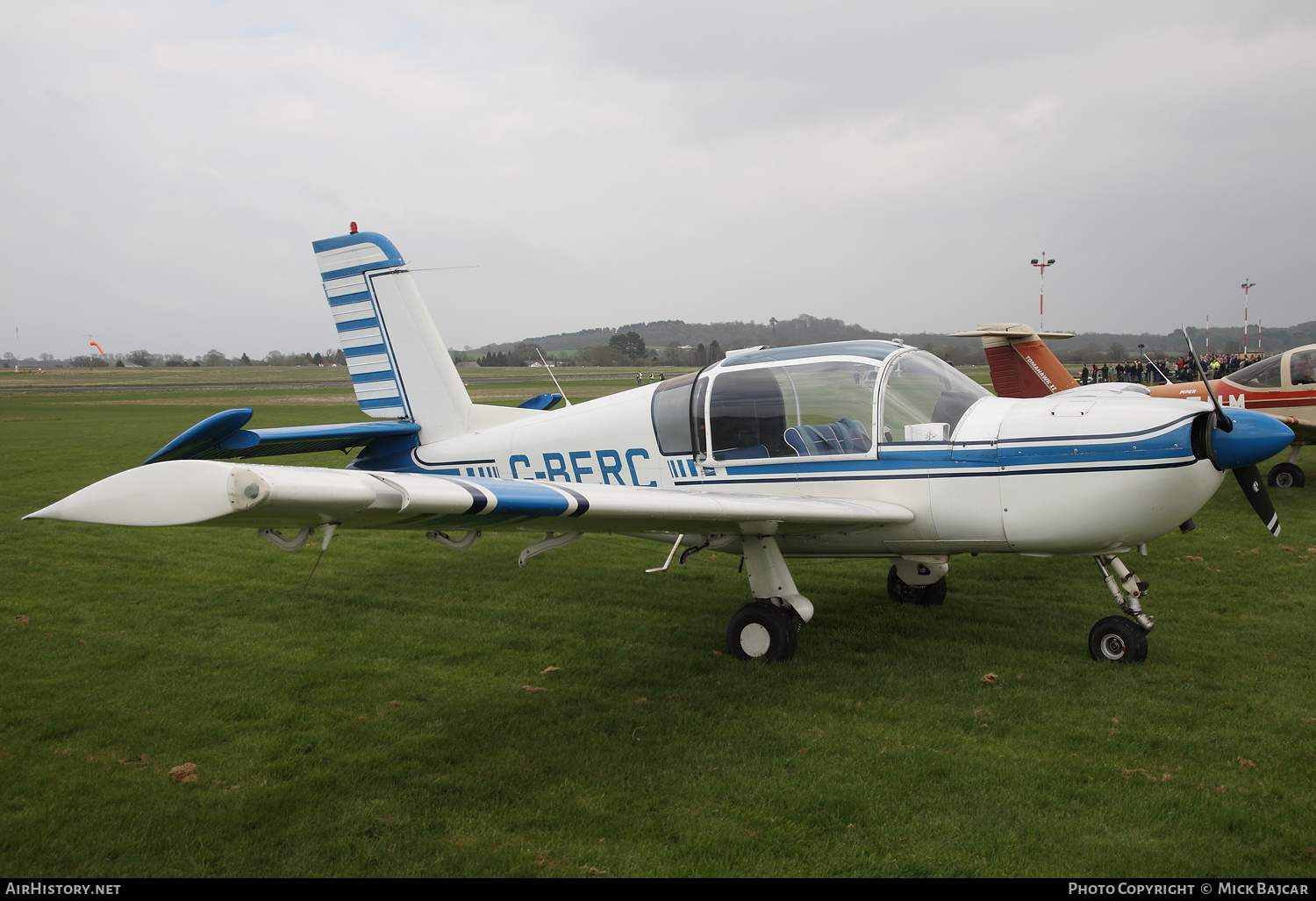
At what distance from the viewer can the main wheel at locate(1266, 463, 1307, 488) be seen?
39.5 ft

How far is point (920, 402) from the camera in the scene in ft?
17.9

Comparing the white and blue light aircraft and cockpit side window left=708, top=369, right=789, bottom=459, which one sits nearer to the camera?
the white and blue light aircraft

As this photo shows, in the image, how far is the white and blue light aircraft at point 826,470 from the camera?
4.56m

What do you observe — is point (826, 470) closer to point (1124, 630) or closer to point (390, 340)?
point (1124, 630)

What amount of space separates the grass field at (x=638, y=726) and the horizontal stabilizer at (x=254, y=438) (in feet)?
4.47

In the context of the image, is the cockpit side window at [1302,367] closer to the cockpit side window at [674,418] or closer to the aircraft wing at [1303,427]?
the aircraft wing at [1303,427]

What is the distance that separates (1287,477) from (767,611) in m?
11.0

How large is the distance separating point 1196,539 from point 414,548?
28.8ft

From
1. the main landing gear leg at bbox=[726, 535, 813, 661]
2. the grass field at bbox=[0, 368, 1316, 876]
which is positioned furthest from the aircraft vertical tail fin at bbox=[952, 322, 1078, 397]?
the main landing gear leg at bbox=[726, 535, 813, 661]

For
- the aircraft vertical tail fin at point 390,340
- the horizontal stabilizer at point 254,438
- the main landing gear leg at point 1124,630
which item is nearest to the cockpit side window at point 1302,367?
the main landing gear leg at point 1124,630

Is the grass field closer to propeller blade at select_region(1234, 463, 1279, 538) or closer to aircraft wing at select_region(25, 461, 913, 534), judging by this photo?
propeller blade at select_region(1234, 463, 1279, 538)

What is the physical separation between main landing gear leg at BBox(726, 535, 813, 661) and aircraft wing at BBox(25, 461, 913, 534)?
23 cm

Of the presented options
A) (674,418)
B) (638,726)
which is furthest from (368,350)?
(638,726)

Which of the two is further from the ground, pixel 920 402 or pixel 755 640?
pixel 920 402
